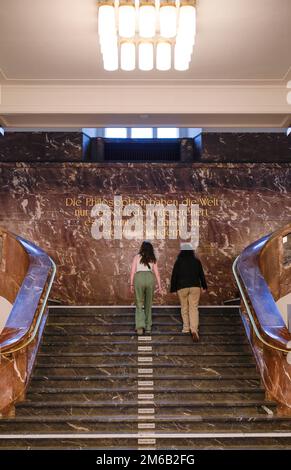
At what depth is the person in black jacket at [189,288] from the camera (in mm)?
10117

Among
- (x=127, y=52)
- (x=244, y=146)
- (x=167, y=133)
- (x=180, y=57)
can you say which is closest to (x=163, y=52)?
(x=180, y=57)

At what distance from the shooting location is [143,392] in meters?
8.79

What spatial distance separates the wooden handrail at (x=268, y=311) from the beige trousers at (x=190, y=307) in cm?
75

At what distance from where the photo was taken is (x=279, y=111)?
11.6m

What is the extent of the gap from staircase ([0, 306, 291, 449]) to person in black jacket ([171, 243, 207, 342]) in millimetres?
272

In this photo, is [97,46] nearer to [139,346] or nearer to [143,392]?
[139,346]

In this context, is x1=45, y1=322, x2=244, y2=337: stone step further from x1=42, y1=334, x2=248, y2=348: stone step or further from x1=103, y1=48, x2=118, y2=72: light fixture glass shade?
x1=103, y1=48, x2=118, y2=72: light fixture glass shade

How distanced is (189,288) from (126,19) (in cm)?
417

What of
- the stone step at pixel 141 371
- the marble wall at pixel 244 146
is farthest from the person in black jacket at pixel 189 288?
the marble wall at pixel 244 146

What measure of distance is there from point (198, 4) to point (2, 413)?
19.5ft

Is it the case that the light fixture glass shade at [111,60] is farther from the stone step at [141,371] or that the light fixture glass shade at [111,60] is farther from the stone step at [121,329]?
the stone step at [141,371]

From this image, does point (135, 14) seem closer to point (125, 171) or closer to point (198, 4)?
point (198, 4)

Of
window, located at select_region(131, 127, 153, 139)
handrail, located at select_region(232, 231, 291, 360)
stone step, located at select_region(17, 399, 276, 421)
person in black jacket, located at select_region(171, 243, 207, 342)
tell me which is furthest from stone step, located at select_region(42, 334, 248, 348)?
window, located at select_region(131, 127, 153, 139)

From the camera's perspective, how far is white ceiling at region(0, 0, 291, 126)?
29.1 feet
